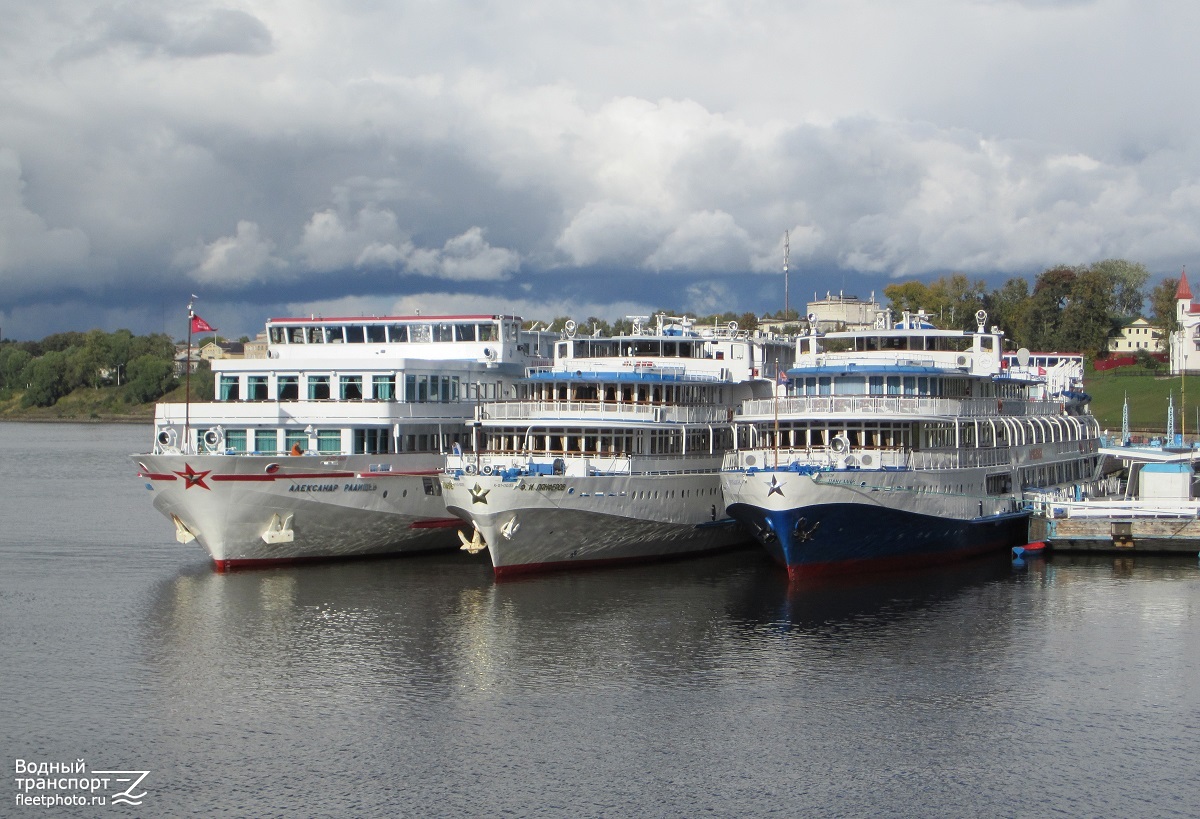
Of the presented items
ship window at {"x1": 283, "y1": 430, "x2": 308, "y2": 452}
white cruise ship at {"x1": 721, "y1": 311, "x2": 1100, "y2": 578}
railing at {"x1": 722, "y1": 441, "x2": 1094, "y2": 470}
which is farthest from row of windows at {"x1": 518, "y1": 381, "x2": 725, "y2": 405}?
ship window at {"x1": 283, "y1": 430, "x2": 308, "y2": 452}

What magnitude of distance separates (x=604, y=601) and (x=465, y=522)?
13.4m

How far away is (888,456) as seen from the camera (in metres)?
48.4

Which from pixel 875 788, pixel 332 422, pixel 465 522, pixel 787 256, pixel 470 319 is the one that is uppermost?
pixel 787 256

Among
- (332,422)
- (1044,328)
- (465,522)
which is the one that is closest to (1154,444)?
(465,522)

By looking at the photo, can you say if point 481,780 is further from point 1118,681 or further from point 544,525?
point 544,525

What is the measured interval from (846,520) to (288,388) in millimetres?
23236

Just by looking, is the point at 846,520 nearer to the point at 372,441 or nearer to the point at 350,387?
the point at 372,441

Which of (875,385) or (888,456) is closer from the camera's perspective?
(888,456)

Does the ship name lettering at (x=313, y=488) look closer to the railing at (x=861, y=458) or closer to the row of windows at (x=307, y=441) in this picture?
the row of windows at (x=307, y=441)

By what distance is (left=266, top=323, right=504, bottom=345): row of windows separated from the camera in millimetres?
59156

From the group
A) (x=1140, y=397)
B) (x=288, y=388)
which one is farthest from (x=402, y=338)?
(x=1140, y=397)

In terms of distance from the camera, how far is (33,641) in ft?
127

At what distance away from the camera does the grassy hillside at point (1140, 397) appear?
422 ft

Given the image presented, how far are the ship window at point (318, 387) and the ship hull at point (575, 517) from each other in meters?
8.60
